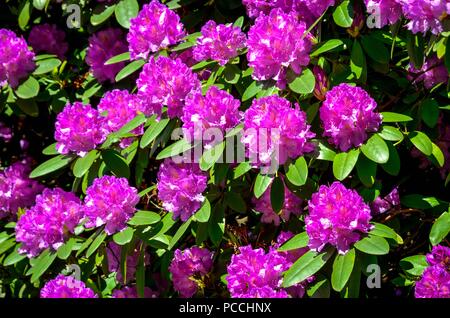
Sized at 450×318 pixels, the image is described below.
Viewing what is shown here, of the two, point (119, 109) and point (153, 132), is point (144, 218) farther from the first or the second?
point (119, 109)

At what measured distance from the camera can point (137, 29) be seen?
218 centimetres

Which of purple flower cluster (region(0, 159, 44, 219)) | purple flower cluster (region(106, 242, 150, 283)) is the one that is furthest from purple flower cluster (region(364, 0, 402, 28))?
purple flower cluster (region(0, 159, 44, 219))

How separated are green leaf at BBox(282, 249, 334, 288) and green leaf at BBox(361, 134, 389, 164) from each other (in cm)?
25

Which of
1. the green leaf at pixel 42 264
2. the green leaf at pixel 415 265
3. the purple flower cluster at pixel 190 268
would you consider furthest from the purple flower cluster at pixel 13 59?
the green leaf at pixel 415 265

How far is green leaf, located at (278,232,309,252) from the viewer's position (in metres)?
1.82

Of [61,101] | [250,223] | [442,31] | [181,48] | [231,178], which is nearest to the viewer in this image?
[442,31]

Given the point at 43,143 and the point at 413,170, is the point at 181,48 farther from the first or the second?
the point at 43,143

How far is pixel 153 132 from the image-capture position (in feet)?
6.57

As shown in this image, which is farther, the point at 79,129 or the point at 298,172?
the point at 79,129

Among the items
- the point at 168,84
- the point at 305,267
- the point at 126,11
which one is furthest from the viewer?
the point at 126,11

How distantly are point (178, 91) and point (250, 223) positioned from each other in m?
0.58

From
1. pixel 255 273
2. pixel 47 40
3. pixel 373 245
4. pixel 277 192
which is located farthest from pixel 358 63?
pixel 47 40

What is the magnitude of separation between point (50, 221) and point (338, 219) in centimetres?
89

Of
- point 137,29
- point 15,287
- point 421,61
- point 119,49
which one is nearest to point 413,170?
point 421,61
